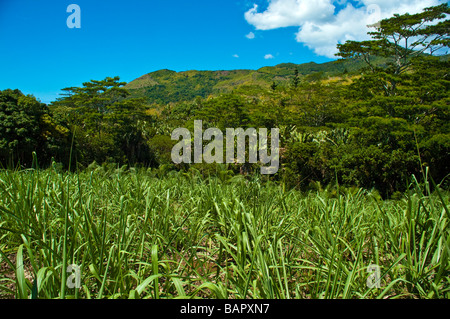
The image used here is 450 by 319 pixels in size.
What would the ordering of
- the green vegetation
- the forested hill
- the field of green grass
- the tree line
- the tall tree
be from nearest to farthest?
the field of green grass → the green vegetation → the tree line → the tall tree → the forested hill

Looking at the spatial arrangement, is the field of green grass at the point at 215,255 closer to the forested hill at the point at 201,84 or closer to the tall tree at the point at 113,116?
the tall tree at the point at 113,116

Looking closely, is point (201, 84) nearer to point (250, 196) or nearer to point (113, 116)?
point (113, 116)

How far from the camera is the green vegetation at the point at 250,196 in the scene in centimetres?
125

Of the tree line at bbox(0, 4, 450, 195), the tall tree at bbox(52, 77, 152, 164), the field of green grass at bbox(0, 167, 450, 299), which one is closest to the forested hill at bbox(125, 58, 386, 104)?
the tall tree at bbox(52, 77, 152, 164)

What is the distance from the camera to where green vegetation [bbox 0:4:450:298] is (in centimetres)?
125

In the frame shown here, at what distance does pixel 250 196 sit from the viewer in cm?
259

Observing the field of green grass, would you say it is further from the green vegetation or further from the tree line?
the tree line

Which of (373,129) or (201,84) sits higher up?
(201,84)

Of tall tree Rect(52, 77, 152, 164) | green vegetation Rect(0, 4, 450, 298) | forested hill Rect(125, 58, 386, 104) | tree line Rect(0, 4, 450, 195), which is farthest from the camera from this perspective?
forested hill Rect(125, 58, 386, 104)

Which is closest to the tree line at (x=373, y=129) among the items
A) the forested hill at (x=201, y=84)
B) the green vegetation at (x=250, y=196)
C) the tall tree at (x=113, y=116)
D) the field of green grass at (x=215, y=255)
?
the green vegetation at (x=250, y=196)

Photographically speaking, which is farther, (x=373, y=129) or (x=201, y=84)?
(x=201, y=84)

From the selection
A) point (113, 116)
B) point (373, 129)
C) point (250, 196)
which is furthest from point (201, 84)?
point (250, 196)

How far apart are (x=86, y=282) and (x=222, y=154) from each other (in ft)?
64.8
